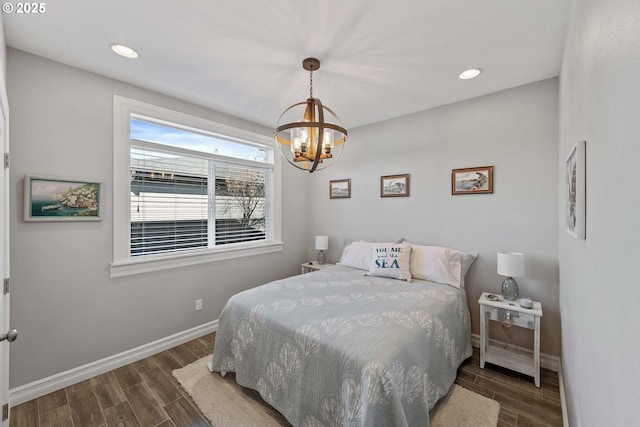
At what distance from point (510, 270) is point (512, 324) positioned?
18.2 inches

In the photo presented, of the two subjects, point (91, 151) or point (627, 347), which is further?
point (91, 151)

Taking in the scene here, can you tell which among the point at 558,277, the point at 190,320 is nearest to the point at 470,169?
the point at 558,277

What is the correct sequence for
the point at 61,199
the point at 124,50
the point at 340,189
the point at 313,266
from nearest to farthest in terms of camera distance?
the point at 124,50
the point at 61,199
the point at 313,266
the point at 340,189

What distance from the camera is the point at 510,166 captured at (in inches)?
105

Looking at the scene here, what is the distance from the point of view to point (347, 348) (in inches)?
60.8

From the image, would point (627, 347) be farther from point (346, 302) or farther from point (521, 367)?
point (521, 367)

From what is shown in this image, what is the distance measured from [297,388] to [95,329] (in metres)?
1.98

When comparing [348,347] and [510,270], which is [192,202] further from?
[510,270]

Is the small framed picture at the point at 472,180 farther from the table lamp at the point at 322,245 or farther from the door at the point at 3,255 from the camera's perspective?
the door at the point at 3,255

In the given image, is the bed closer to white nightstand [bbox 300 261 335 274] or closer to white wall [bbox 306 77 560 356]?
white wall [bbox 306 77 560 356]

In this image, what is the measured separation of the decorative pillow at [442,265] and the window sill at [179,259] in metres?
2.00

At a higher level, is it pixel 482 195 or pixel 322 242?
pixel 482 195

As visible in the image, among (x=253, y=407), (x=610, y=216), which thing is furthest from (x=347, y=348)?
(x=610, y=216)

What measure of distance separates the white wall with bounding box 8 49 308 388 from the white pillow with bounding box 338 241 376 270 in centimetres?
202
